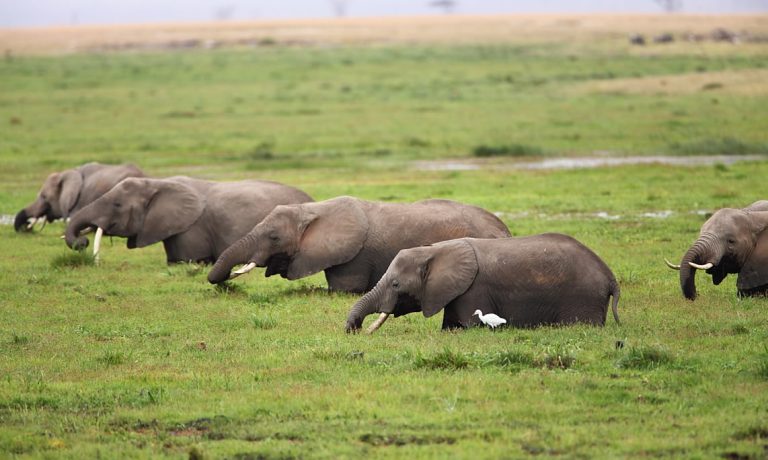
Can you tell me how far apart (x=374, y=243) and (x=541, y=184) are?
12.8 m

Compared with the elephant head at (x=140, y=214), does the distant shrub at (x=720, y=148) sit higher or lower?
lower

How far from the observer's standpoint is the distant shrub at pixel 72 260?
1870 cm

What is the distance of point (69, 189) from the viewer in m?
23.9

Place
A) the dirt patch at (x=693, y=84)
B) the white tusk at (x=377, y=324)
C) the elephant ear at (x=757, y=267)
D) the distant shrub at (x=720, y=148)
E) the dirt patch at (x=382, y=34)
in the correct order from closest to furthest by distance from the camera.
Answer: the white tusk at (x=377, y=324) < the elephant ear at (x=757, y=267) < the distant shrub at (x=720, y=148) < the dirt patch at (x=693, y=84) < the dirt patch at (x=382, y=34)

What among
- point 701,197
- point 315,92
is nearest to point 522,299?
point 701,197

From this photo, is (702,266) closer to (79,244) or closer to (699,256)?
(699,256)

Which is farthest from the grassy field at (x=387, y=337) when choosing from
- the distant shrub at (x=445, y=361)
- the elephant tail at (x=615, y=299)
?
the elephant tail at (x=615, y=299)

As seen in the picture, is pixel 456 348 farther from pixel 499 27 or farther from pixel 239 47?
pixel 499 27

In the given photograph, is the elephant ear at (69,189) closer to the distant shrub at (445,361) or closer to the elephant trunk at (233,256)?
the elephant trunk at (233,256)

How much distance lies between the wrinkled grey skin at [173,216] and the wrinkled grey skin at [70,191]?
418 cm

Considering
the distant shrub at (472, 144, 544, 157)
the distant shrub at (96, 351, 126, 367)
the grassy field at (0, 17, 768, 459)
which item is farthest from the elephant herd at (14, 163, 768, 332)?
the distant shrub at (472, 144, 544, 157)

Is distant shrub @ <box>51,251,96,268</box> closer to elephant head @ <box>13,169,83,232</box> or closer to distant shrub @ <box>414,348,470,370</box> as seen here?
elephant head @ <box>13,169,83,232</box>

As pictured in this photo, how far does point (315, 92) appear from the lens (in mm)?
57531

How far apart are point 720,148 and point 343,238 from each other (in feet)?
69.2
